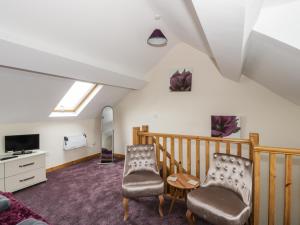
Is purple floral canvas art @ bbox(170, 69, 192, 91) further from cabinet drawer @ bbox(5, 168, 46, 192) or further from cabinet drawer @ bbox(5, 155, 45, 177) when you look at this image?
cabinet drawer @ bbox(5, 168, 46, 192)

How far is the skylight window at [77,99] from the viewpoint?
14.0 feet

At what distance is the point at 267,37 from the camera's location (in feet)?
4.83

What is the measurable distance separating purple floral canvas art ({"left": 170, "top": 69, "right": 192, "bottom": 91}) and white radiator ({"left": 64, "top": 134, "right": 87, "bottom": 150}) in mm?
2659

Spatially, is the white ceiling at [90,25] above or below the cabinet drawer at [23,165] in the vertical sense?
above

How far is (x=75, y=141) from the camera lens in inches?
180

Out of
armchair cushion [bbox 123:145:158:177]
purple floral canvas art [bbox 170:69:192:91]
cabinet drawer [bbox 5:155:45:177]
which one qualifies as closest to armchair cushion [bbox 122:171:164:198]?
armchair cushion [bbox 123:145:158:177]

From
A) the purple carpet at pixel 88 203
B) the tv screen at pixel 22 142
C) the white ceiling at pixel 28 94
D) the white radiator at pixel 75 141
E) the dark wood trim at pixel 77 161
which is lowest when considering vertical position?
the purple carpet at pixel 88 203

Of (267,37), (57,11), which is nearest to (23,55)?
(57,11)

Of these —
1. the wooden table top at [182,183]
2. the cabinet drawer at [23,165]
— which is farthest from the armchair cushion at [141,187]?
the cabinet drawer at [23,165]

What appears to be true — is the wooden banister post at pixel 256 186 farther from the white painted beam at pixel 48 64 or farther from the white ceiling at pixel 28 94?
the white ceiling at pixel 28 94

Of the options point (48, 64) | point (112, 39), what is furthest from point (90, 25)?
point (48, 64)

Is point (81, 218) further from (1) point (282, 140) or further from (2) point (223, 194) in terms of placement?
(1) point (282, 140)

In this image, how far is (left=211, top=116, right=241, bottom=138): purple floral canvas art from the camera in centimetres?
369

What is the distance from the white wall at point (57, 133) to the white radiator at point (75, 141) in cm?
Answer: 11
